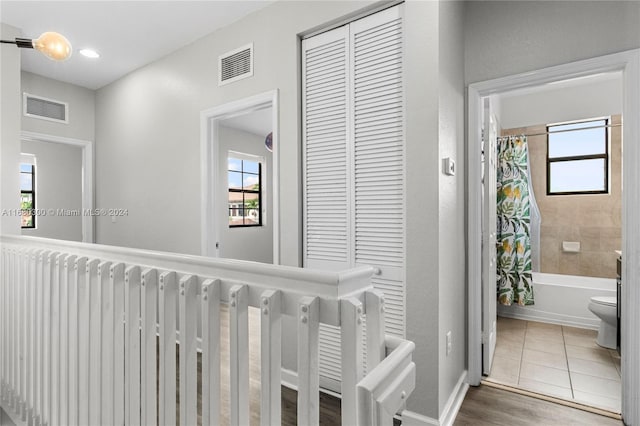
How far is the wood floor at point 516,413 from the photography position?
6.39ft

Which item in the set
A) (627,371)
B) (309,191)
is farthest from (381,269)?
(627,371)

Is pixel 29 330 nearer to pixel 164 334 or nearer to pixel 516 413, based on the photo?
pixel 164 334

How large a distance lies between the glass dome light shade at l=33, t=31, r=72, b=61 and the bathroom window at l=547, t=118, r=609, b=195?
4472 mm

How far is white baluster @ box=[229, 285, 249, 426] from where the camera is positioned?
92 cm

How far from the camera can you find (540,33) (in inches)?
81.6

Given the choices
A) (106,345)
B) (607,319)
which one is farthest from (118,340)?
(607,319)

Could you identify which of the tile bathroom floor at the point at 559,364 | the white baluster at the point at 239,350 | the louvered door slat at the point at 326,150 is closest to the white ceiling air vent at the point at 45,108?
the louvered door slat at the point at 326,150

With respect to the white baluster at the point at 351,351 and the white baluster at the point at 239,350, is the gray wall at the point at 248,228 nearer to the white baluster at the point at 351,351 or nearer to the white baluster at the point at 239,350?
the white baluster at the point at 239,350

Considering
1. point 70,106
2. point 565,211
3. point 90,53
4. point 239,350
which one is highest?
point 90,53

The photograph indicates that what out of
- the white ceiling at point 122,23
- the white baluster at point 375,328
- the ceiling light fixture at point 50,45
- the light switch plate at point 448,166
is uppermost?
the white ceiling at point 122,23

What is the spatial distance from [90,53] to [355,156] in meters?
2.88

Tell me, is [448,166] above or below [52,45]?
below

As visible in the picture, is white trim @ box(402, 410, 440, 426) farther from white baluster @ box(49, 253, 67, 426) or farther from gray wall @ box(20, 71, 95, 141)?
gray wall @ box(20, 71, 95, 141)

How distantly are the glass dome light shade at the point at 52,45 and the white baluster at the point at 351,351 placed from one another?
4.25ft
